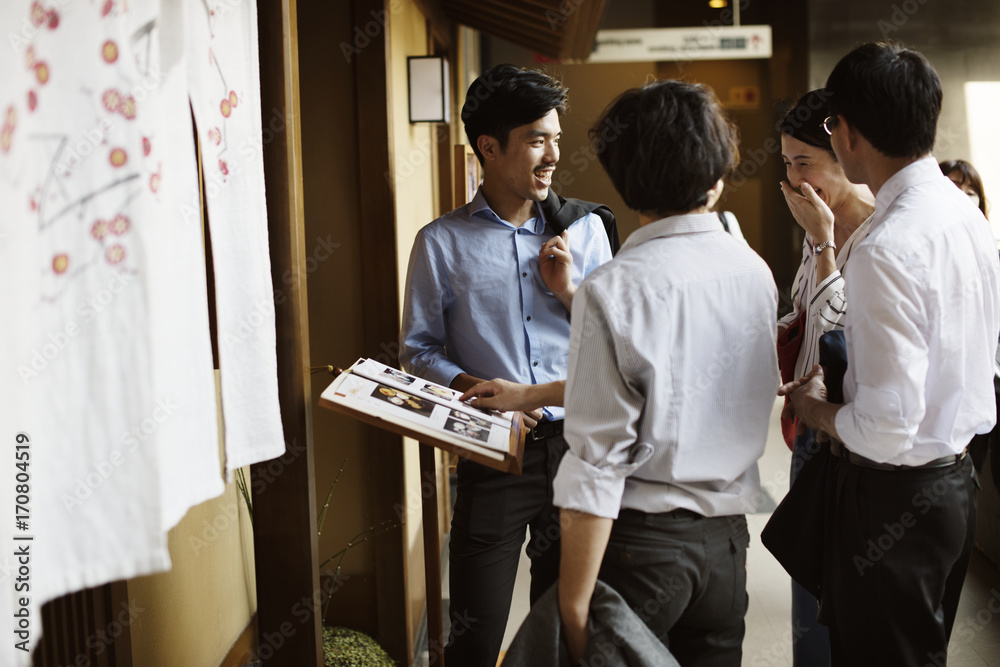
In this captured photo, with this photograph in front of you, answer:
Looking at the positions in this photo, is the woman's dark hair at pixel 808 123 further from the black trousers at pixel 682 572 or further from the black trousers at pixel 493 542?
the black trousers at pixel 682 572

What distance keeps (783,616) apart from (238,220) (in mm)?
2832

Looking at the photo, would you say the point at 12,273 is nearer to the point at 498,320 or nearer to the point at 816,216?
the point at 498,320

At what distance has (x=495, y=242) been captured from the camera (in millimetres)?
2105

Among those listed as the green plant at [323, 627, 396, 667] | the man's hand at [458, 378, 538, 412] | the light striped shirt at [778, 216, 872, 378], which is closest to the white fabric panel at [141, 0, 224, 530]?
the man's hand at [458, 378, 538, 412]

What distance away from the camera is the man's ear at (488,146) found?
2.11 metres

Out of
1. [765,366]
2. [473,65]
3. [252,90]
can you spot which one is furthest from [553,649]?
[473,65]

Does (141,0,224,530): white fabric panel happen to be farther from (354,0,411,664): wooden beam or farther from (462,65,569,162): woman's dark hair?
(354,0,411,664): wooden beam

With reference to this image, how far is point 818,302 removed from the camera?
74.6 inches

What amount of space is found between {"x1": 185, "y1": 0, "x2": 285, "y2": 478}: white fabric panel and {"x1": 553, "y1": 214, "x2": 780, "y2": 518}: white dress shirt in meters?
0.51

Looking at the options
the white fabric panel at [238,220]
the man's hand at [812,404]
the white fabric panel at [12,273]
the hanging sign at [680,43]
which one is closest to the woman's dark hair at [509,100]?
A: the white fabric panel at [238,220]

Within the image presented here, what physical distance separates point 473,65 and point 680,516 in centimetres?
727

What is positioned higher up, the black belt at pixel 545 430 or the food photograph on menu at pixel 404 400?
the food photograph on menu at pixel 404 400

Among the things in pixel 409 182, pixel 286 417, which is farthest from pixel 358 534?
pixel 409 182

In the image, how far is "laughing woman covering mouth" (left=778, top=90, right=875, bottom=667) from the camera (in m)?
1.88
